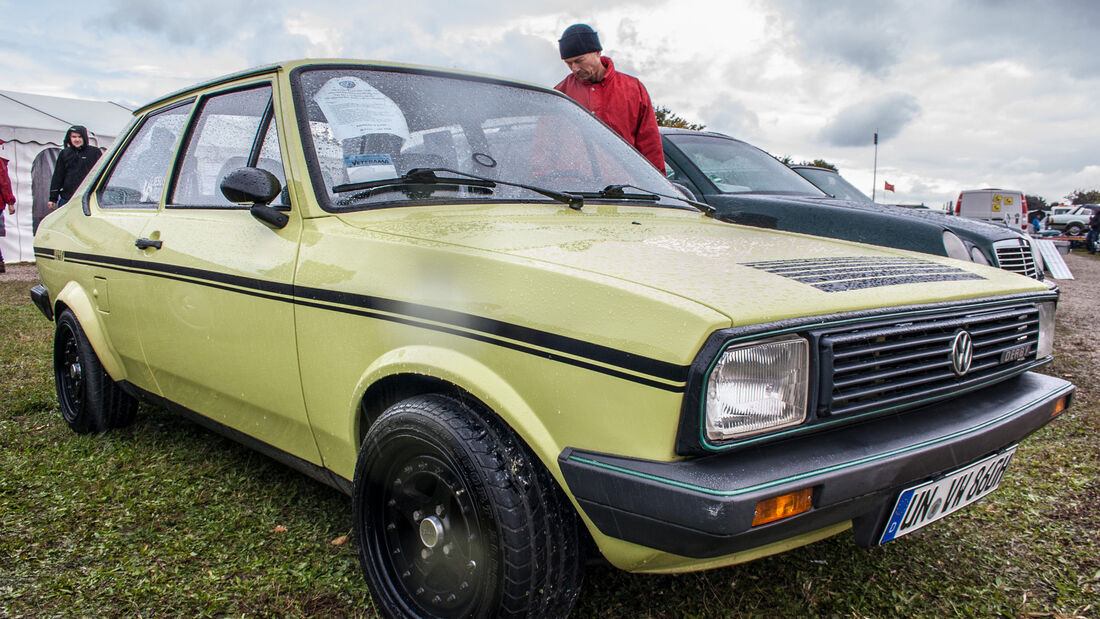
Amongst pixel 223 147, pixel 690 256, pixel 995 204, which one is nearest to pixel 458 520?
pixel 690 256

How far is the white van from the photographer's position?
1587 cm

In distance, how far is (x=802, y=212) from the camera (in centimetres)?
474

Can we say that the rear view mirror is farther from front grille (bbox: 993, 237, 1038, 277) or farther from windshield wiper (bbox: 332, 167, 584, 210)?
front grille (bbox: 993, 237, 1038, 277)

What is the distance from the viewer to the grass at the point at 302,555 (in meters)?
2.16

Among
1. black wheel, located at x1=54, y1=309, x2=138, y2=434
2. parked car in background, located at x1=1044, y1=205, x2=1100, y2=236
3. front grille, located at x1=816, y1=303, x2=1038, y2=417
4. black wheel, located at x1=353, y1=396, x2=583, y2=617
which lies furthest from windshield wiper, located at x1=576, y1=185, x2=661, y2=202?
parked car in background, located at x1=1044, y1=205, x2=1100, y2=236

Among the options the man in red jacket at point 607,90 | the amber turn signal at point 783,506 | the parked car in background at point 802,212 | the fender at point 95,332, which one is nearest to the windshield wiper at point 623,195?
the amber turn signal at point 783,506

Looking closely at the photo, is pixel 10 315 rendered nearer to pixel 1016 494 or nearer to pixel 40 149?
pixel 40 149

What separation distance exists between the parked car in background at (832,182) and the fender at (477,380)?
6323 millimetres

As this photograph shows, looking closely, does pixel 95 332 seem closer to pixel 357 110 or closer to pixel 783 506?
pixel 357 110

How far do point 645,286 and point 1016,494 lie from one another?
2315 mm

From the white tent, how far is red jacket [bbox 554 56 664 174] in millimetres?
9526

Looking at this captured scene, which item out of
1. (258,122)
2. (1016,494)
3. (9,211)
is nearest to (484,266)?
(258,122)

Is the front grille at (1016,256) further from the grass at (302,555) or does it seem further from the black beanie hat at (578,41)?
the black beanie hat at (578,41)

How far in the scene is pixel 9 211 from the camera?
10875 millimetres
